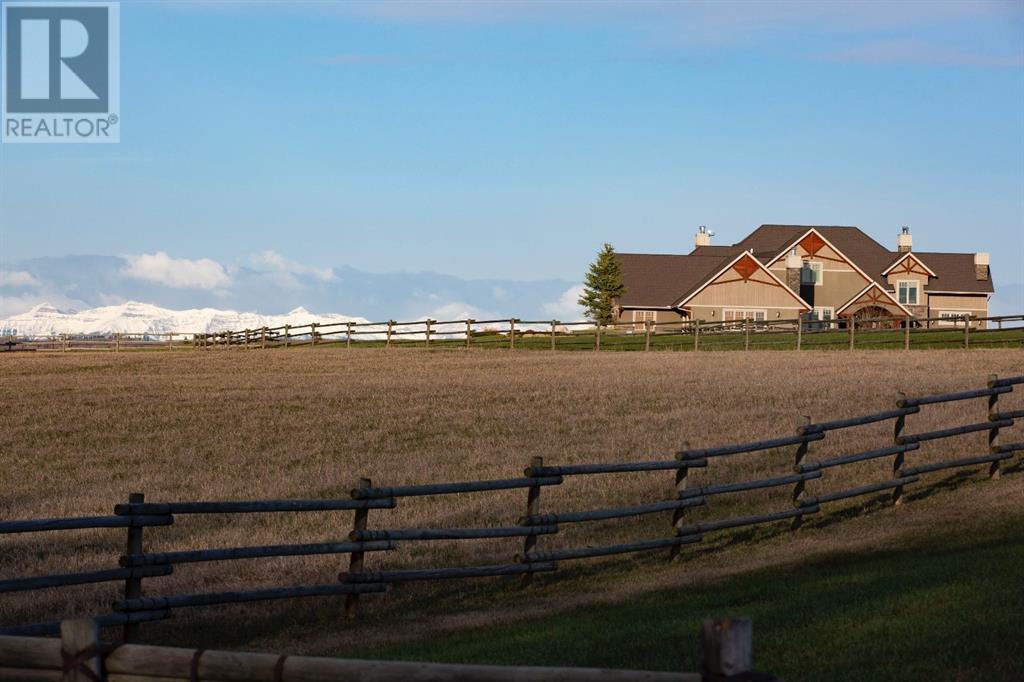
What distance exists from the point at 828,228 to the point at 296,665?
87618 millimetres

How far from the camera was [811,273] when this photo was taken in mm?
81875

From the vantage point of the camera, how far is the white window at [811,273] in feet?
268

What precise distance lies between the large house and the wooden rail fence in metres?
72.5

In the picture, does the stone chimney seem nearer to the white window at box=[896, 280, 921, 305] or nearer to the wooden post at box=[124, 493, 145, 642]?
the white window at box=[896, 280, 921, 305]

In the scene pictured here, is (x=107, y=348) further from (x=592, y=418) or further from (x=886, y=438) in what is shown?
(x=886, y=438)

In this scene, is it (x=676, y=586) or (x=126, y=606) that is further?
(x=676, y=586)

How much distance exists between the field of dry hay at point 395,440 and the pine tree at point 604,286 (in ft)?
111

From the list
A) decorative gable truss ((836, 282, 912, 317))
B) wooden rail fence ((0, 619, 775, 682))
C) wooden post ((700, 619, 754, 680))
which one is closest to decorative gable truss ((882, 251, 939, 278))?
decorative gable truss ((836, 282, 912, 317))

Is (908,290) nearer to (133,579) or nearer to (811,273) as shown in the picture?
(811,273)

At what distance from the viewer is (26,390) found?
39812mm

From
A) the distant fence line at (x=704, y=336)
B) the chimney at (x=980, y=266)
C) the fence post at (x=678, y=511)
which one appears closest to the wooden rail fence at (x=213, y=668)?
the fence post at (x=678, y=511)

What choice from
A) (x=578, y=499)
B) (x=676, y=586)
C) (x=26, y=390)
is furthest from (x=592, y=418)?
(x=26, y=390)

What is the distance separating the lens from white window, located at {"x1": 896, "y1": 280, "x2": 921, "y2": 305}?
8356 centimetres

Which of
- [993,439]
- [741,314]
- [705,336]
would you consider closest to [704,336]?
[705,336]
